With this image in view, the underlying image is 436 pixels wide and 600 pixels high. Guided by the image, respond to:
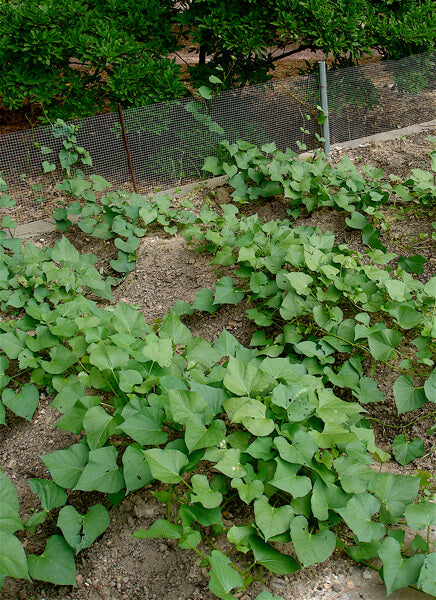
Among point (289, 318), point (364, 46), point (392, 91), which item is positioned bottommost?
point (289, 318)

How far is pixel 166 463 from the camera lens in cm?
201

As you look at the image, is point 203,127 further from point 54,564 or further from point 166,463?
point 54,564

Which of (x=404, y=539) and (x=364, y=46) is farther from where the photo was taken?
(x=364, y=46)

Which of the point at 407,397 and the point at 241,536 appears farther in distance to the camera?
the point at 407,397

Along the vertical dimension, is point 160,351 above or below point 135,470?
above

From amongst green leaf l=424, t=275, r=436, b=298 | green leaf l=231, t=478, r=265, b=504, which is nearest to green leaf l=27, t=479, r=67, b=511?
green leaf l=231, t=478, r=265, b=504

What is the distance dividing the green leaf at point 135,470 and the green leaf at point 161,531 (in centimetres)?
16

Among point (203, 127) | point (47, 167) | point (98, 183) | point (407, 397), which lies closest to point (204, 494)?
point (407, 397)

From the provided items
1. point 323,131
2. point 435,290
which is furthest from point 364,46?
point 435,290

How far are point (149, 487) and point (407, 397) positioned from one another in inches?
46.6

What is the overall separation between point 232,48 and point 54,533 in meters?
3.99

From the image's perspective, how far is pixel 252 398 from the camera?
2.29m

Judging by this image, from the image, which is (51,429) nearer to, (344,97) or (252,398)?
(252,398)

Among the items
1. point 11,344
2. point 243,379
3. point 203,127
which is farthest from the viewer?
point 203,127
